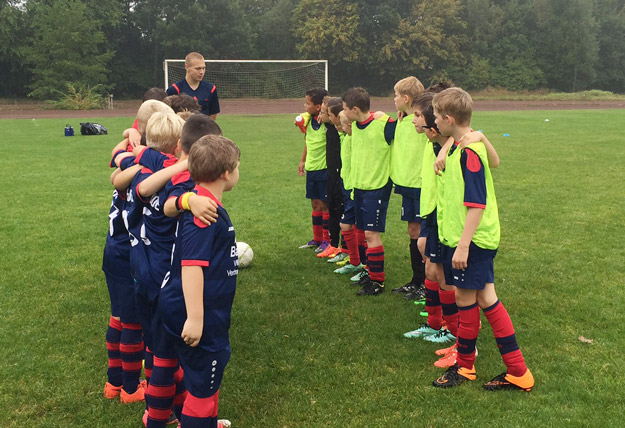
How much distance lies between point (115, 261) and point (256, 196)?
7034 mm

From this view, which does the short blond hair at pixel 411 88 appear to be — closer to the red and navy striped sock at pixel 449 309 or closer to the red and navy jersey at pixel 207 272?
the red and navy striped sock at pixel 449 309

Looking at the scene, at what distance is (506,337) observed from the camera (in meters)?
3.68

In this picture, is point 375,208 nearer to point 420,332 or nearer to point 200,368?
point 420,332

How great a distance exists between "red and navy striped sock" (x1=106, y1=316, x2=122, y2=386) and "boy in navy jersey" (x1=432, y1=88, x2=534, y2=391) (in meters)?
2.14

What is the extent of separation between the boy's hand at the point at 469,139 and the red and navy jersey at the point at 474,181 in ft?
0.19

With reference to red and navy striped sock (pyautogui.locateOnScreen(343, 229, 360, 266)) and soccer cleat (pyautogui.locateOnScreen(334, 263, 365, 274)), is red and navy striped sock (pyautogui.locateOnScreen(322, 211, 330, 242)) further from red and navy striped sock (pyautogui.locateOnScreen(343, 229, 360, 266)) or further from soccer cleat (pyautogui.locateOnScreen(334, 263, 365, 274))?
soccer cleat (pyautogui.locateOnScreen(334, 263, 365, 274))

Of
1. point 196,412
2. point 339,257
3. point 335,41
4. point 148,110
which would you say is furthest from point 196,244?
point 335,41

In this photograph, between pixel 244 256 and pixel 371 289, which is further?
pixel 244 256

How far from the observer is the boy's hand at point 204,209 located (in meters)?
2.55

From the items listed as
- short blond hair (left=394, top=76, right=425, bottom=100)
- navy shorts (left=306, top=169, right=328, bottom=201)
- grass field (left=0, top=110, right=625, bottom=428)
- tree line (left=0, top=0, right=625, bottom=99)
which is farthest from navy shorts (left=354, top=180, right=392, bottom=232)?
tree line (left=0, top=0, right=625, bottom=99)

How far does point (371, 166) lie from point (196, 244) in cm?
316

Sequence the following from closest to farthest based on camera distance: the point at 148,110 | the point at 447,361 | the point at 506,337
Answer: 1. the point at 148,110
2. the point at 506,337
3. the point at 447,361

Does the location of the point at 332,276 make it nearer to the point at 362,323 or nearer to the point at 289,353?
the point at 362,323

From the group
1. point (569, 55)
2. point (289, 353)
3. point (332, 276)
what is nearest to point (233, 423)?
point (289, 353)
